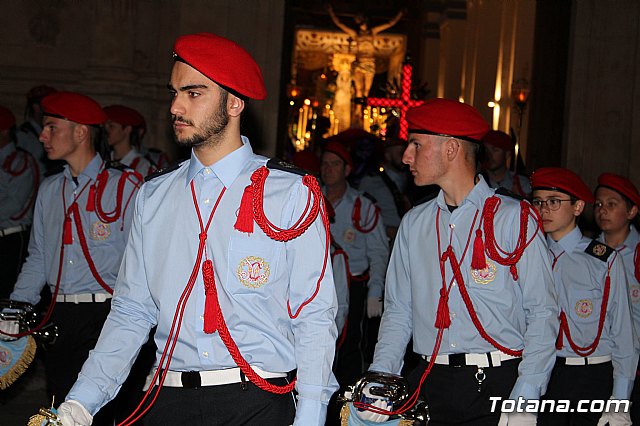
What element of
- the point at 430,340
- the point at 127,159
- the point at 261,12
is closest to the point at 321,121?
the point at 261,12

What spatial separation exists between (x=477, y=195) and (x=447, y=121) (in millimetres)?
393

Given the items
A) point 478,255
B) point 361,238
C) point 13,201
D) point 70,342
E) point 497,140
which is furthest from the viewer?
point 497,140

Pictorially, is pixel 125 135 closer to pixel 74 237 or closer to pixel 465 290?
pixel 74 237

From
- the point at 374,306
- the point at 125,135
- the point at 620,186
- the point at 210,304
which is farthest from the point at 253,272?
the point at 125,135

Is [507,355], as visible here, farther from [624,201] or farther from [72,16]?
[72,16]

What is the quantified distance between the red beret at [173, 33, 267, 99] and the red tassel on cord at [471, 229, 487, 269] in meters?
1.51

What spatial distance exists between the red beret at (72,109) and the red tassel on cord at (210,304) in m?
3.60

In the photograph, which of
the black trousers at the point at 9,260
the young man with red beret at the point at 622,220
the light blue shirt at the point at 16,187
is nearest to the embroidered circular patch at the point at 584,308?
the young man with red beret at the point at 622,220

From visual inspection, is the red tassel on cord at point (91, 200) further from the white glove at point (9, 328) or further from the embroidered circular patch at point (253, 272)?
the embroidered circular patch at point (253, 272)

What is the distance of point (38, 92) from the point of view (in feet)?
39.5

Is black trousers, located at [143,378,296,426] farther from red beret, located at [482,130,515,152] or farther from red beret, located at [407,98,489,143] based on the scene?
red beret, located at [482,130,515,152]

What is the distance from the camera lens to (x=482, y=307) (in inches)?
189

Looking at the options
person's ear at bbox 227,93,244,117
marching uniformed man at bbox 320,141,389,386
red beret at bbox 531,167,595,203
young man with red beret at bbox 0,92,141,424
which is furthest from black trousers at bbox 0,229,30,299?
person's ear at bbox 227,93,244,117

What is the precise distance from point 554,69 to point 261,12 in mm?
4534
